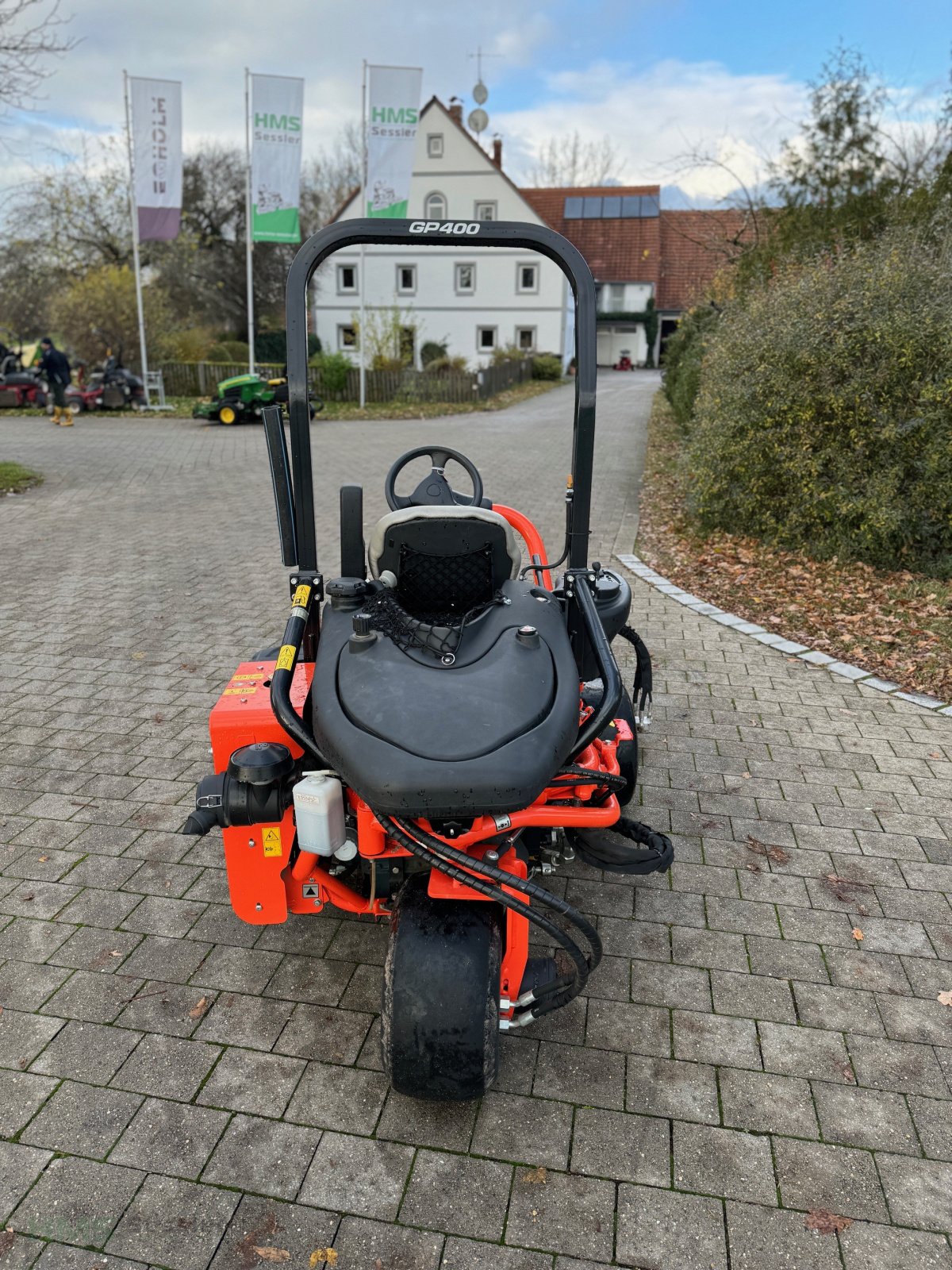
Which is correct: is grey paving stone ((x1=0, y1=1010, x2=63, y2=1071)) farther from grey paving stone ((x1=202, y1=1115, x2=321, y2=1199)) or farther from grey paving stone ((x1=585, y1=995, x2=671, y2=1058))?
grey paving stone ((x1=585, y1=995, x2=671, y2=1058))

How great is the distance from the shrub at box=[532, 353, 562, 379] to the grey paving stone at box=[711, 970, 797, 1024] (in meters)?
31.5

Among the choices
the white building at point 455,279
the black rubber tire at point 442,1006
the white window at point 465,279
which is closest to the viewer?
the black rubber tire at point 442,1006

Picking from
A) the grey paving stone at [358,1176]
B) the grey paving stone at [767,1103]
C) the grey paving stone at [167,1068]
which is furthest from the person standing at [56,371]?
the grey paving stone at [767,1103]

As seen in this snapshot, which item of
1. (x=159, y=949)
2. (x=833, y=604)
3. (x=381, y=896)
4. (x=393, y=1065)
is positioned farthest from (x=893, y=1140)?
(x=833, y=604)

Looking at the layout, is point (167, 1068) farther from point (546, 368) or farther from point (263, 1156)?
point (546, 368)

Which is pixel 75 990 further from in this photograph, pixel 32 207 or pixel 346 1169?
pixel 32 207

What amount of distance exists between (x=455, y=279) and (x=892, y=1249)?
38.3 meters

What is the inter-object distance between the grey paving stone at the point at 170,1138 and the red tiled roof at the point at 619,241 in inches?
1812

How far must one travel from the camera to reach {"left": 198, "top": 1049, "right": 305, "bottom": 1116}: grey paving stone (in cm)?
249

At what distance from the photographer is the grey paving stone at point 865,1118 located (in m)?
2.39

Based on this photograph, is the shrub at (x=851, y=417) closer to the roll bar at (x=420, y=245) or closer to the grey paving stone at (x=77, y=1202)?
the roll bar at (x=420, y=245)

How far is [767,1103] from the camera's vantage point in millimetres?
2516

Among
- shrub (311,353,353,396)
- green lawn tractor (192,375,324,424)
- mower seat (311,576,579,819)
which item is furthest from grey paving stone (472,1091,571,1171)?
shrub (311,353,353,396)

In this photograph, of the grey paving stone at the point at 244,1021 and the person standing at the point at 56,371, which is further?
the person standing at the point at 56,371
